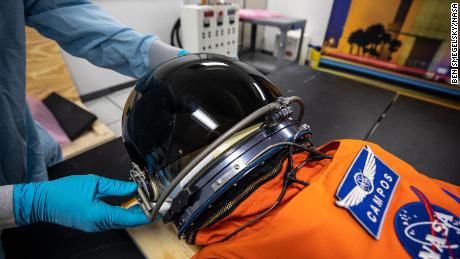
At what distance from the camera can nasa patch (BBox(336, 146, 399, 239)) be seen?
36 cm

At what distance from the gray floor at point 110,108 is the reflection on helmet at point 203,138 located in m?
1.65

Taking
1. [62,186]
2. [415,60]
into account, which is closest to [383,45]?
[415,60]

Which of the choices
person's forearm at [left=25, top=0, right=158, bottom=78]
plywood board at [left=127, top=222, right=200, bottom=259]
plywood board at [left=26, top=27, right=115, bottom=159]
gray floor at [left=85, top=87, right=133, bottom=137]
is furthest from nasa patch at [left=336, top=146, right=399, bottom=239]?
gray floor at [left=85, top=87, right=133, bottom=137]

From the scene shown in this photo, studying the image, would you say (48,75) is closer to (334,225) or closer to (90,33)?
(90,33)

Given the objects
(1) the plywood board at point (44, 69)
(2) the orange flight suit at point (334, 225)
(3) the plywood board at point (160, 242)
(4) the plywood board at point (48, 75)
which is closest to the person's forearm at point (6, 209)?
(3) the plywood board at point (160, 242)

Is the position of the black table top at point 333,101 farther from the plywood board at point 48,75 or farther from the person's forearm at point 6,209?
the plywood board at point 48,75

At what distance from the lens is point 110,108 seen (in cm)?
226

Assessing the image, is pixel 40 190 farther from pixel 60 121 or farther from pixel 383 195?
pixel 60 121

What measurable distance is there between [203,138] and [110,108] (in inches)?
84.5

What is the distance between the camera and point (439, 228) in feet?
1.17

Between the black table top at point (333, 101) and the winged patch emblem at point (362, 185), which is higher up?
the winged patch emblem at point (362, 185)

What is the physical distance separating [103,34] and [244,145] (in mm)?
682

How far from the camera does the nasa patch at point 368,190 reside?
1.18ft

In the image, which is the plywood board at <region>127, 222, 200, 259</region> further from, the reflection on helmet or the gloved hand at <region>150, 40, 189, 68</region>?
the gloved hand at <region>150, 40, 189, 68</region>
